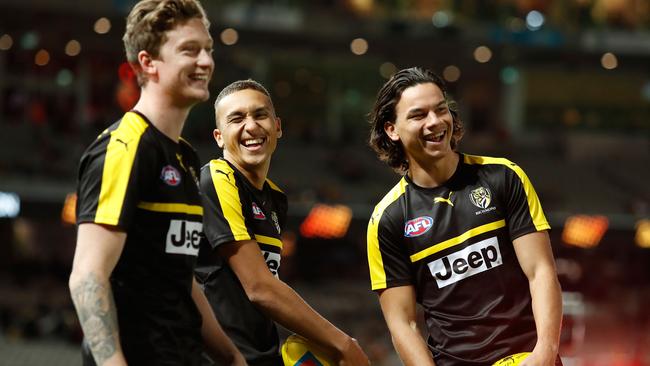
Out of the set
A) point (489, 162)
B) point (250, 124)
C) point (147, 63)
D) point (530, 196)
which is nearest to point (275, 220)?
point (250, 124)

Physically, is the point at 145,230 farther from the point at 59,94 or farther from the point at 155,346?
the point at 59,94

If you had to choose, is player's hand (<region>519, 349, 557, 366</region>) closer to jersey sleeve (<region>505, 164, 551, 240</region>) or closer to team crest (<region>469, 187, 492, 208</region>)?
jersey sleeve (<region>505, 164, 551, 240</region>)

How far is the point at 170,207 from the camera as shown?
332 cm

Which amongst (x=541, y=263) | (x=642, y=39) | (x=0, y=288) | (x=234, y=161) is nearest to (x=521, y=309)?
(x=541, y=263)

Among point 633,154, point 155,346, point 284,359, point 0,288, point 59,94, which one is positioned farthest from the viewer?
point 633,154

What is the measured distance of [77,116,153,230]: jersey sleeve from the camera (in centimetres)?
312

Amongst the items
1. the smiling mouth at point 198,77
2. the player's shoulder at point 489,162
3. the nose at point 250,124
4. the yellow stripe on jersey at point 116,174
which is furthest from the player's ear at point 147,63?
the player's shoulder at point 489,162

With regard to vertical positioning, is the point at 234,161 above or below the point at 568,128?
above

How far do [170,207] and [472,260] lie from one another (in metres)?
1.64

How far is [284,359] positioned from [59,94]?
26.3 metres

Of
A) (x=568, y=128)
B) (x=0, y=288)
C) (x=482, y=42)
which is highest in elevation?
(x=482, y=42)

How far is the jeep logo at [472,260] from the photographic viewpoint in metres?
4.41

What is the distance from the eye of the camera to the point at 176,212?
11.0 feet

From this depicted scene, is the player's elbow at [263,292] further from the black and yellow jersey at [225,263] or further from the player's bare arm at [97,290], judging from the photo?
the player's bare arm at [97,290]
